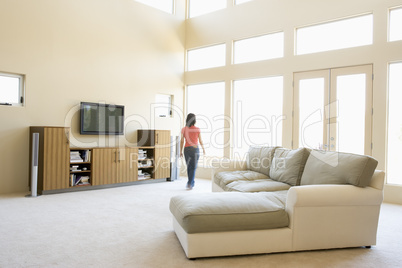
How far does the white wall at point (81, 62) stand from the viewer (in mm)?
4859

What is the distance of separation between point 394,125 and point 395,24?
1625 millimetres

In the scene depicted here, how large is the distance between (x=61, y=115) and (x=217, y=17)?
4089mm

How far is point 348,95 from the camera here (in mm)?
5047

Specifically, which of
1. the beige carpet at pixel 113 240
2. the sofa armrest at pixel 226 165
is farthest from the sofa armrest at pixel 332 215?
the sofa armrest at pixel 226 165

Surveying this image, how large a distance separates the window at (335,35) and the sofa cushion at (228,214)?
3.79m

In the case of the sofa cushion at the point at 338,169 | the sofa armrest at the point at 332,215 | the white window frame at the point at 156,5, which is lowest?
the sofa armrest at the point at 332,215

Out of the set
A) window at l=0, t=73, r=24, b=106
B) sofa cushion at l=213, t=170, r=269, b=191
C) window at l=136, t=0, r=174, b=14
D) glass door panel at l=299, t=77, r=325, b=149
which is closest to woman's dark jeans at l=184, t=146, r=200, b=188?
sofa cushion at l=213, t=170, r=269, b=191

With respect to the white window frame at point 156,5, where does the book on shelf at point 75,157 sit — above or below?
below

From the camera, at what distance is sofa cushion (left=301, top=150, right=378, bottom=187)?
2670 millimetres

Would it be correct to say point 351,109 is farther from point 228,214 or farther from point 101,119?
point 101,119

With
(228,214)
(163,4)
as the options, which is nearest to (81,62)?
(163,4)

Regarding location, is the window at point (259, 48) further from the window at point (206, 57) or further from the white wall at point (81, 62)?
→ the white wall at point (81, 62)

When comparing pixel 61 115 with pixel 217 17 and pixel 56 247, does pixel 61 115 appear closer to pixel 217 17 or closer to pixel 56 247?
pixel 56 247

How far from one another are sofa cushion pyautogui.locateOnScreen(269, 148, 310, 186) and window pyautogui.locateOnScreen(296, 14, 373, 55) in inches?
103
